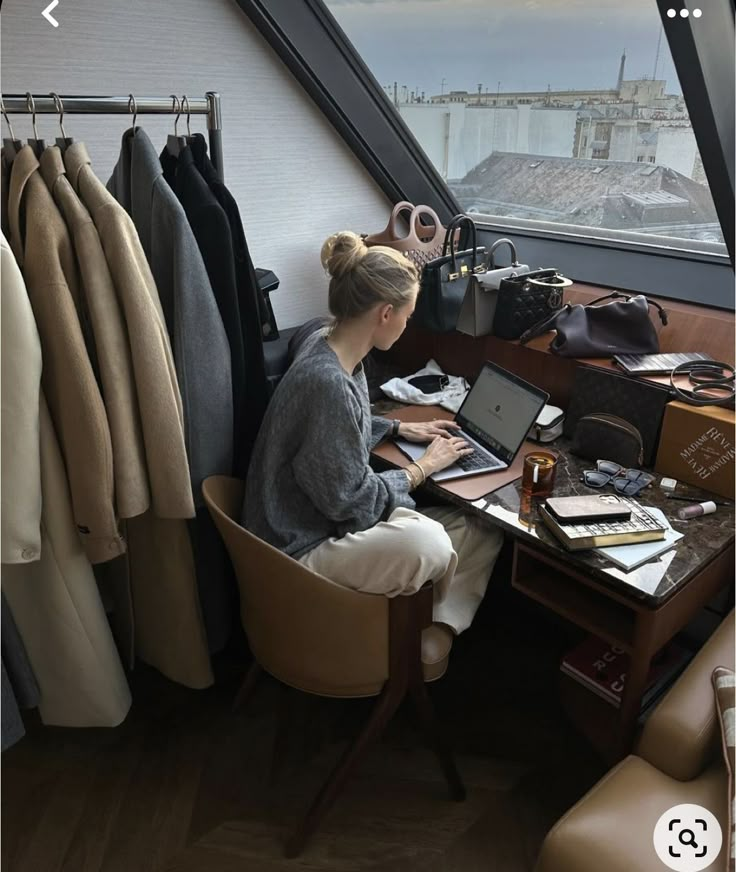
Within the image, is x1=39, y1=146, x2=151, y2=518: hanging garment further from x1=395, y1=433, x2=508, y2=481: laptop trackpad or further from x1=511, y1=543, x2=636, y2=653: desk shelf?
x1=511, y1=543, x2=636, y2=653: desk shelf

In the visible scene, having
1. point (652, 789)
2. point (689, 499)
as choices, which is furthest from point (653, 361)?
point (652, 789)

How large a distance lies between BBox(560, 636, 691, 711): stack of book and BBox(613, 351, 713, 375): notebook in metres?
0.67

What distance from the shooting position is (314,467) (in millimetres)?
1500

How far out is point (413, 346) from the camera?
2389 mm

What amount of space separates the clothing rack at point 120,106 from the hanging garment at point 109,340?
0.29ft

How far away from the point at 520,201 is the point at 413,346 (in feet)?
2.04

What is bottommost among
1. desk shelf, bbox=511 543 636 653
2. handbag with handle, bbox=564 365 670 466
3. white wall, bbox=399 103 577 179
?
desk shelf, bbox=511 543 636 653

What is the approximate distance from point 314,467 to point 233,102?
1244mm

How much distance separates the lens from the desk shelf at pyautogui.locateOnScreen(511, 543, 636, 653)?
4.73ft

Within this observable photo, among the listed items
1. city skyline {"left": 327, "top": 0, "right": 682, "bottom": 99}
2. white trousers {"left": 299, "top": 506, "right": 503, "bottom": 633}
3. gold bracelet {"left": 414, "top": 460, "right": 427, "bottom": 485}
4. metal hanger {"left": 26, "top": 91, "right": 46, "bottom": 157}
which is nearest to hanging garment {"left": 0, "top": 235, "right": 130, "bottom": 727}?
metal hanger {"left": 26, "top": 91, "right": 46, "bottom": 157}

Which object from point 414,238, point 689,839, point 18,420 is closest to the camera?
point 689,839

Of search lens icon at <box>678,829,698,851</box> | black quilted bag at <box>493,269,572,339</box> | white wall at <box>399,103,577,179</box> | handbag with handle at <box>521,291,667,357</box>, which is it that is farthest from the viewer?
white wall at <box>399,103,577,179</box>

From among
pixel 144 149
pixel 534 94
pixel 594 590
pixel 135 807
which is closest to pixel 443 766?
pixel 594 590

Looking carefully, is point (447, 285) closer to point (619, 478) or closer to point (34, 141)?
point (619, 478)
